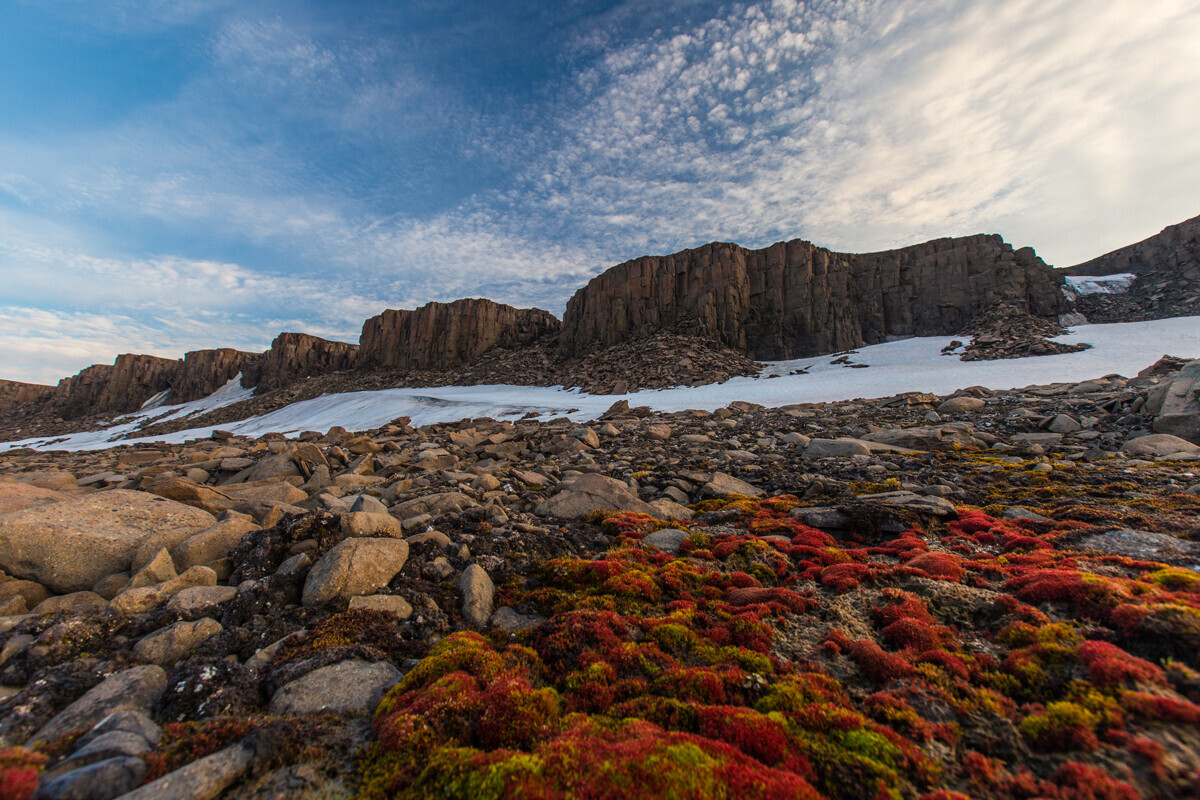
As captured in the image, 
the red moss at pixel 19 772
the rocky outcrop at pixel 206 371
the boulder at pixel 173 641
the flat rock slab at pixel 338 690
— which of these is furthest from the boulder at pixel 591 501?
→ the rocky outcrop at pixel 206 371

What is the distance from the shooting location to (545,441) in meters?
20.4

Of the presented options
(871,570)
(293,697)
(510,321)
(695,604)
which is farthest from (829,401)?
(510,321)

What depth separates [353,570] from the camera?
6414mm

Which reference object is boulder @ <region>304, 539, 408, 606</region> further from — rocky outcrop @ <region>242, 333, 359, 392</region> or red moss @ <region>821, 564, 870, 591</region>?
rocky outcrop @ <region>242, 333, 359, 392</region>

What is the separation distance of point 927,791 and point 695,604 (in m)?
3.49

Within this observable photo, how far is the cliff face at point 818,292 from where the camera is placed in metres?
53.2

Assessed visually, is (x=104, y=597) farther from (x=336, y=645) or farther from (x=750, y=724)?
(x=750, y=724)

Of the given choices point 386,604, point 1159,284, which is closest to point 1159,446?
point 386,604

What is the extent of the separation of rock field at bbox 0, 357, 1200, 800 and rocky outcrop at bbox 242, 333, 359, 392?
265 ft

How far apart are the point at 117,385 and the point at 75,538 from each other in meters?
129

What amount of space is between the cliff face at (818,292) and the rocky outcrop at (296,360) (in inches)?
2154

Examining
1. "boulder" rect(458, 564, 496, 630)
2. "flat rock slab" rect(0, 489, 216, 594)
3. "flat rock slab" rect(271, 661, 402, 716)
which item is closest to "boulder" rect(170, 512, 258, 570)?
"flat rock slab" rect(0, 489, 216, 594)

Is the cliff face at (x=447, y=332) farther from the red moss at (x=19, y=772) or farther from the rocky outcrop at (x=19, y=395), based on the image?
the rocky outcrop at (x=19, y=395)

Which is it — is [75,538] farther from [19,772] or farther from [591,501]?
[591,501]
